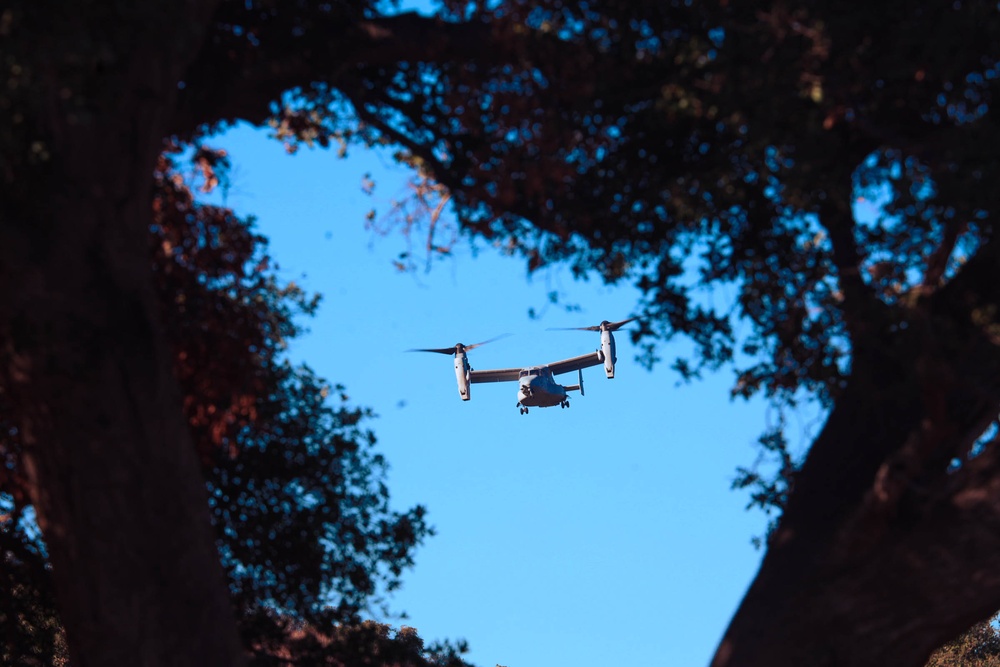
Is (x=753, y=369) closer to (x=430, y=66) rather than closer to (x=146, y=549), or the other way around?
(x=430, y=66)

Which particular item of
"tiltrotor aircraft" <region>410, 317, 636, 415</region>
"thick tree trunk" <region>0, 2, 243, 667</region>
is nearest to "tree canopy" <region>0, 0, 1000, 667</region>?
"thick tree trunk" <region>0, 2, 243, 667</region>

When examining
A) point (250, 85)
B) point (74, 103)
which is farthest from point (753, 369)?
point (74, 103)

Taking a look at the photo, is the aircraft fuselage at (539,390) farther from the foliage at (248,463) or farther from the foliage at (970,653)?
the foliage at (248,463)

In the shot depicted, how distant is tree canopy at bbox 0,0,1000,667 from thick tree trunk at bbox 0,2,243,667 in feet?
0.06

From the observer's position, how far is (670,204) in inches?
412

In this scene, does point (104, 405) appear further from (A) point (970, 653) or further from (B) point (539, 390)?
(B) point (539, 390)

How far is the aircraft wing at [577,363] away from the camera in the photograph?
181ft

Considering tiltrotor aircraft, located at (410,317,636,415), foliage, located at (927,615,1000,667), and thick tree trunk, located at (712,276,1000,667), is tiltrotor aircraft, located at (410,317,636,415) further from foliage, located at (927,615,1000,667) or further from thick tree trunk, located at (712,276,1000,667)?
thick tree trunk, located at (712,276,1000,667)

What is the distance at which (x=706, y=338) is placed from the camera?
11.3 metres

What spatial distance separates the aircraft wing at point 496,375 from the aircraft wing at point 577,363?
1767 millimetres

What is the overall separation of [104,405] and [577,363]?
48.5 meters

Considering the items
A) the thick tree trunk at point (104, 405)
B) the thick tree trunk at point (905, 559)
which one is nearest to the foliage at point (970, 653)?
the thick tree trunk at point (905, 559)

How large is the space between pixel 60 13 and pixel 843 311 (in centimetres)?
593

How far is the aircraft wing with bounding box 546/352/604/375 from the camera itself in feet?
A: 181
